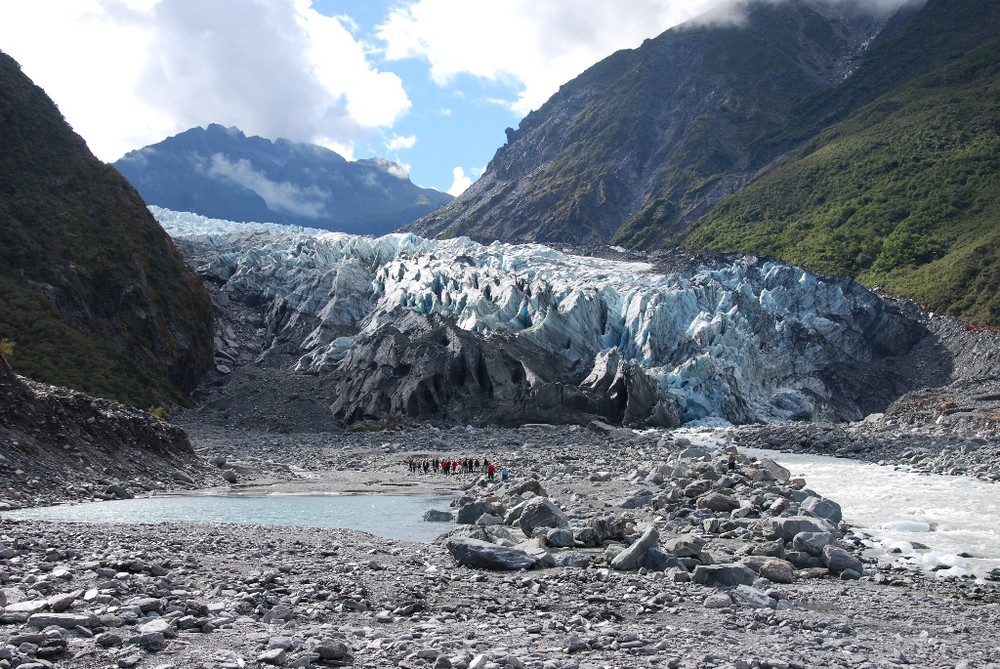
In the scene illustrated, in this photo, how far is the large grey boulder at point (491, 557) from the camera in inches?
449

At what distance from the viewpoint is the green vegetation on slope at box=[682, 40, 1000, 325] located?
7294 centimetres

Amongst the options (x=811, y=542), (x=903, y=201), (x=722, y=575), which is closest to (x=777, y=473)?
(x=811, y=542)

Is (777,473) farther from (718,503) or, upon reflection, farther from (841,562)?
(841,562)

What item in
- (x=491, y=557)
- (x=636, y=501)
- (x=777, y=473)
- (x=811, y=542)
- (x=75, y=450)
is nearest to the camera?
(x=491, y=557)

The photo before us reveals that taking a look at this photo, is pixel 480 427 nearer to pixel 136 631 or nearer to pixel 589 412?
pixel 589 412

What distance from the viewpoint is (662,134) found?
574 feet

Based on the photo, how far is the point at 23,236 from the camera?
4662cm

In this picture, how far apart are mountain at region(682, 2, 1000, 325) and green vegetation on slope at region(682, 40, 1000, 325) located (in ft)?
0.53

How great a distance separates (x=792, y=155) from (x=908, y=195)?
40653 millimetres

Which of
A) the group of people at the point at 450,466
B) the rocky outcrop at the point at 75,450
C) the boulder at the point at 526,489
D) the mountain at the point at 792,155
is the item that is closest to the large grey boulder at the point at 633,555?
the boulder at the point at 526,489

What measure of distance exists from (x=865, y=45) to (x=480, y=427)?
587ft

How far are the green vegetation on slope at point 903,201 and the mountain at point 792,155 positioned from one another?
26cm

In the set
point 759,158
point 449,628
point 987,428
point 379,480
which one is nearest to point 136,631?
point 449,628

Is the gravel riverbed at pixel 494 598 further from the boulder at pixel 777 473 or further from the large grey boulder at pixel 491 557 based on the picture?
the boulder at pixel 777 473
